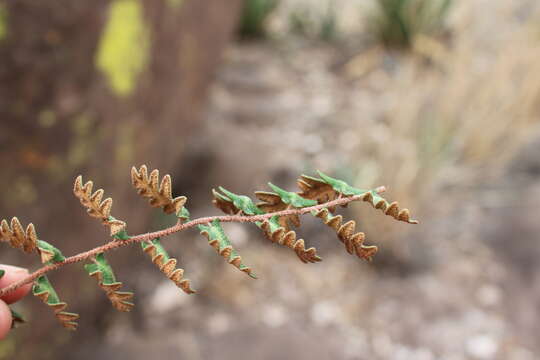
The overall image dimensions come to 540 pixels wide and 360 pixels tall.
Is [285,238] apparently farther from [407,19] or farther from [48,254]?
[407,19]

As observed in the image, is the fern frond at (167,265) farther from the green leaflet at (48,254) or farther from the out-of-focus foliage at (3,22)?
the out-of-focus foliage at (3,22)

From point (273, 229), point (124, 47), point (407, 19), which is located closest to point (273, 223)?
point (273, 229)

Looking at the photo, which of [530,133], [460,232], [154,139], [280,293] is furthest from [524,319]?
[154,139]

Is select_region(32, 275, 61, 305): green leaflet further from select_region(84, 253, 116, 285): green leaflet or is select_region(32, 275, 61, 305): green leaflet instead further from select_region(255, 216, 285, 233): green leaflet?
select_region(255, 216, 285, 233): green leaflet

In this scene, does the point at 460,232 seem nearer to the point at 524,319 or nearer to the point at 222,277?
the point at 524,319

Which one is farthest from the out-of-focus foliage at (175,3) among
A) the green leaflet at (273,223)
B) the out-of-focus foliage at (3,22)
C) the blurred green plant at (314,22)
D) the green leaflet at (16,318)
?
the blurred green plant at (314,22)
